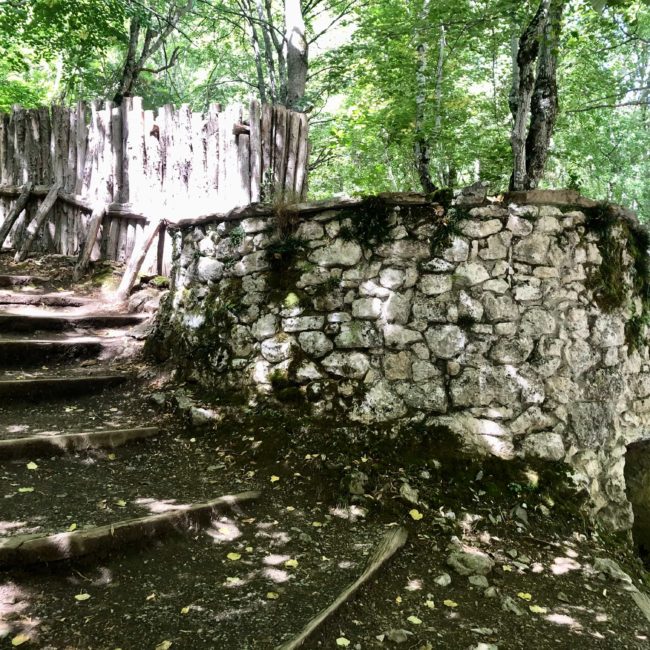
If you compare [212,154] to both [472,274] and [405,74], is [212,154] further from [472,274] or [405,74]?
[405,74]

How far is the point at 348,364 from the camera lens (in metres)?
4.13

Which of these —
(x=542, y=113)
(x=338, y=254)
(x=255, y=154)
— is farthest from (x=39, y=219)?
(x=542, y=113)

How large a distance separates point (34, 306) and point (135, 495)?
3411 mm

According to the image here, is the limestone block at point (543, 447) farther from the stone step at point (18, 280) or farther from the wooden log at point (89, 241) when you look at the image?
the stone step at point (18, 280)

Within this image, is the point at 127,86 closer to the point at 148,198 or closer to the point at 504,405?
the point at 148,198

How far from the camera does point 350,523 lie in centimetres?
348

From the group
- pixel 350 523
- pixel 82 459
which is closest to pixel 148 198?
pixel 82 459

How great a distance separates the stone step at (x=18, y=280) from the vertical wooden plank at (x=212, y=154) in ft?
8.86

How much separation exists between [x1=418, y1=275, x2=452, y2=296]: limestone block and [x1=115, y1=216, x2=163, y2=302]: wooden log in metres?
3.71

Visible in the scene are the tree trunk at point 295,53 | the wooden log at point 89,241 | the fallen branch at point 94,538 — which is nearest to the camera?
the fallen branch at point 94,538

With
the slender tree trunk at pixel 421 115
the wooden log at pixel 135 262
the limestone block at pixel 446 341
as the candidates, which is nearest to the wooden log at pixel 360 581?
the limestone block at pixel 446 341

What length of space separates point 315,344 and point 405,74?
227 inches

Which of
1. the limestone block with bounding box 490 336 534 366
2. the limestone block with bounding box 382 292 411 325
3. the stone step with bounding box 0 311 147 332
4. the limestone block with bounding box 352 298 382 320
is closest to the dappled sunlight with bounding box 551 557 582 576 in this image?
the limestone block with bounding box 490 336 534 366

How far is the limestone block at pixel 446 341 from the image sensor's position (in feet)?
13.1
